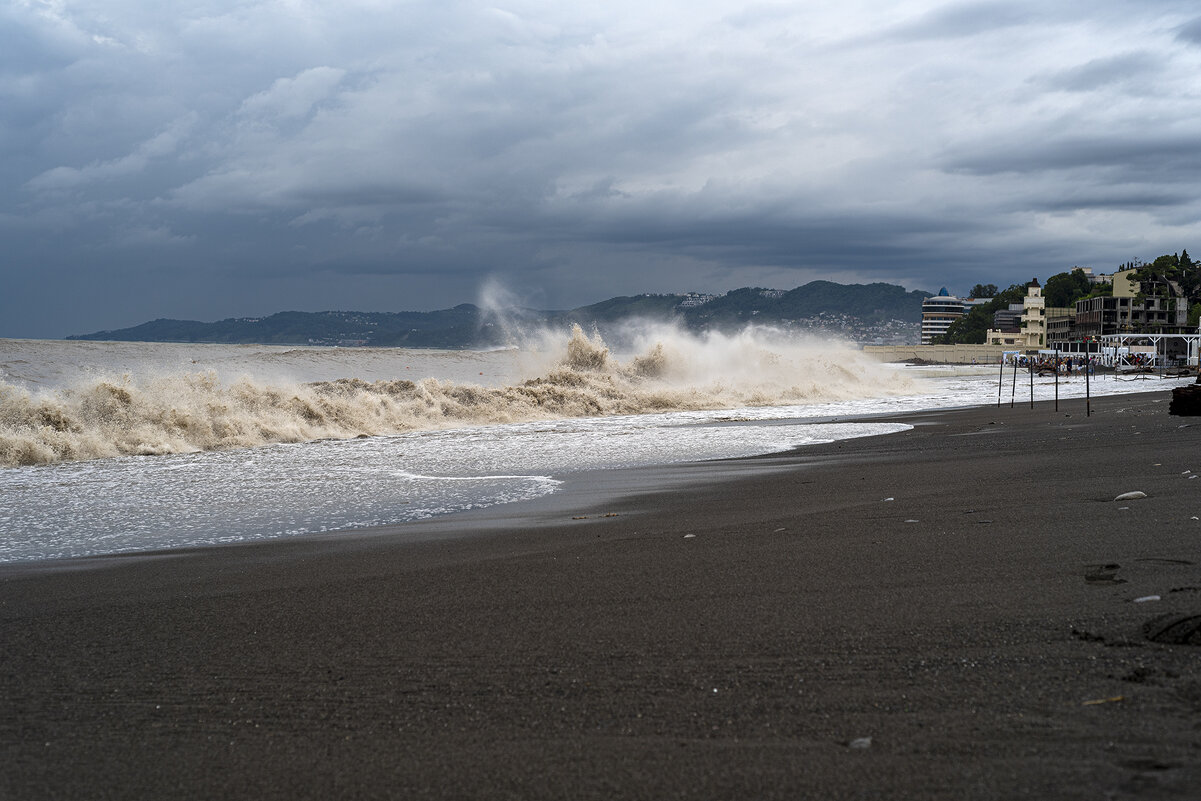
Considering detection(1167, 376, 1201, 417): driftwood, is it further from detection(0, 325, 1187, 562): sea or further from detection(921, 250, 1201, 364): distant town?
detection(921, 250, 1201, 364): distant town

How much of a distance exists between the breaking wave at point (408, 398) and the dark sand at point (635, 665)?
1160cm

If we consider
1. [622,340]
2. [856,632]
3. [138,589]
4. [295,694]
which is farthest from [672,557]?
[622,340]

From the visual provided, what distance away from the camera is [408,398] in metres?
25.2

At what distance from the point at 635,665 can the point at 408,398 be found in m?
22.5

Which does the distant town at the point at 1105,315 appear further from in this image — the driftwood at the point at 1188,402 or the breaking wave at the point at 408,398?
the driftwood at the point at 1188,402

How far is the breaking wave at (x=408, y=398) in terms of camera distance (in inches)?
651

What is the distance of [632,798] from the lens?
92.6 inches

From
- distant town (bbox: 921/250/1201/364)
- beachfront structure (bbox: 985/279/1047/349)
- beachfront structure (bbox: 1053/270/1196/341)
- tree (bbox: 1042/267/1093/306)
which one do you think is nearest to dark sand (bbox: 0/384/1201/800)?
distant town (bbox: 921/250/1201/364)

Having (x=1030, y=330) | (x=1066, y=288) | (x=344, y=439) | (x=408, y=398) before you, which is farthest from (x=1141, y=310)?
(x=344, y=439)

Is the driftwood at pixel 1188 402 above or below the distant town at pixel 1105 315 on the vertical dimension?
below

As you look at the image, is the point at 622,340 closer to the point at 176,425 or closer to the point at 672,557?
the point at 176,425

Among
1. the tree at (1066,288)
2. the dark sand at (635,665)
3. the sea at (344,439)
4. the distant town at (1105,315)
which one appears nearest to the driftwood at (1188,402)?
the sea at (344,439)

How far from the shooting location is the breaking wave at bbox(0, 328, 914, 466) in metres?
16.5

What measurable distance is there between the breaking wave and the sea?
0.05m
